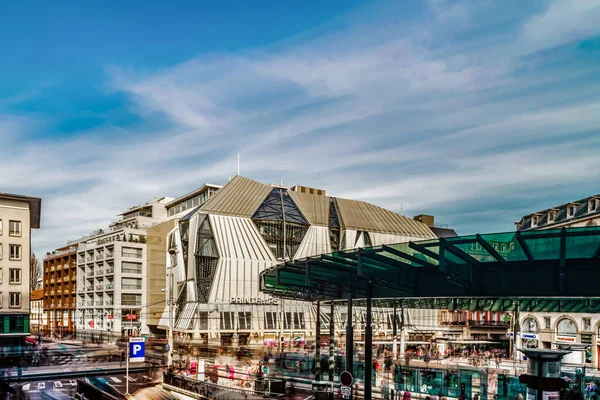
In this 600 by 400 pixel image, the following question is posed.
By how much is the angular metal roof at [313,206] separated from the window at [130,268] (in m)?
31.0

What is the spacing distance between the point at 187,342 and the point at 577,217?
171 feet

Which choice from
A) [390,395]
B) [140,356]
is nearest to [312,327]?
[140,356]

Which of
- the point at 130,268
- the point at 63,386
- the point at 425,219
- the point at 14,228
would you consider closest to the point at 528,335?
the point at 63,386

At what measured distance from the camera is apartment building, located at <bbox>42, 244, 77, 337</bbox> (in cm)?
11478

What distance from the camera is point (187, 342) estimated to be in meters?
79.6

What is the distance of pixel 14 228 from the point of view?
61.6 metres

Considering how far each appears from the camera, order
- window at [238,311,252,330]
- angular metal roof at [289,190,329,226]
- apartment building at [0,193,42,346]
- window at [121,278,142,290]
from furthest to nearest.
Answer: angular metal roof at [289,190,329,226] → window at [121,278,142,290] → window at [238,311,252,330] → apartment building at [0,193,42,346]

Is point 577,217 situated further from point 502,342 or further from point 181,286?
point 181,286

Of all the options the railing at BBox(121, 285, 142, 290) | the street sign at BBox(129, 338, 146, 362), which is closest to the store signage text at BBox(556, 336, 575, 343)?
the street sign at BBox(129, 338, 146, 362)

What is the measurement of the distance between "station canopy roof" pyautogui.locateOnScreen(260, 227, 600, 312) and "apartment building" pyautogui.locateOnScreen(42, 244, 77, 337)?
Result: 98.4 meters

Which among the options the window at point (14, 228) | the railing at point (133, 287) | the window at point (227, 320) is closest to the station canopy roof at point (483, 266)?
the window at point (14, 228)

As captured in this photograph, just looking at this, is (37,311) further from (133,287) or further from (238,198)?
(238,198)

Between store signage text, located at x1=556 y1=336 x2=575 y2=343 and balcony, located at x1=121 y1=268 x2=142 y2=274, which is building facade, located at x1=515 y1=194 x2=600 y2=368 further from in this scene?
balcony, located at x1=121 y1=268 x2=142 y2=274

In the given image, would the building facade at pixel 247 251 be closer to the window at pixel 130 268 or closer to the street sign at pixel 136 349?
the window at pixel 130 268
